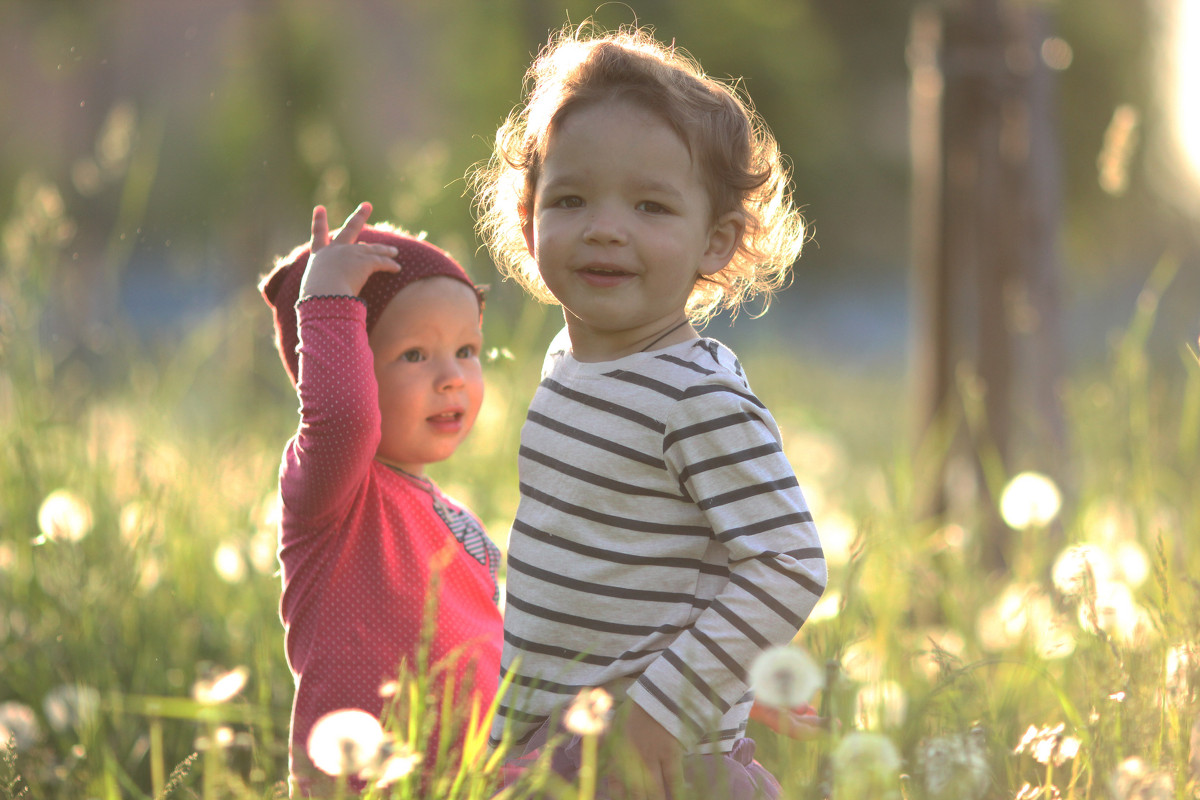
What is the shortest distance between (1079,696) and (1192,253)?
12521 mm

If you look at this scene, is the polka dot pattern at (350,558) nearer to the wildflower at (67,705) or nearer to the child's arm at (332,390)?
the child's arm at (332,390)

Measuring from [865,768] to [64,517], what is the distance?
172 cm

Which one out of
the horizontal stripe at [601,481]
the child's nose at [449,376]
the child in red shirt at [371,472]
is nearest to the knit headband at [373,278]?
the child in red shirt at [371,472]

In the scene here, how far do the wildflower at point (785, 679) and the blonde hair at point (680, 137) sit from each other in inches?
26.2

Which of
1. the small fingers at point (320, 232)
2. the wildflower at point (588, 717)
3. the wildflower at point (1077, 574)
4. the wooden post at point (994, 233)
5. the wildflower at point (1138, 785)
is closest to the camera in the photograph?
the wildflower at point (588, 717)

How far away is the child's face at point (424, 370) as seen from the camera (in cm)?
155

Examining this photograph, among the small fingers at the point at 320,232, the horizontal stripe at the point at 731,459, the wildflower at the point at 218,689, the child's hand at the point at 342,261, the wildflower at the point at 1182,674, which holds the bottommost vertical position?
the wildflower at the point at 218,689

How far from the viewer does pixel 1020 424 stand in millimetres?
3289

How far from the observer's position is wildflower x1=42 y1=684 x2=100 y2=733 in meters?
1.81

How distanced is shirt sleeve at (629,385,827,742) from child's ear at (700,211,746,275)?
0.84ft

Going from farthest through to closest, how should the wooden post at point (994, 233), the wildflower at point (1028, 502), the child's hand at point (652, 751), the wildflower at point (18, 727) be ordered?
1. the wooden post at point (994, 233)
2. the wildflower at point (1028, 502)
3. the wildflower at point (18, 727)
4. the child's hand at point (652, 751)

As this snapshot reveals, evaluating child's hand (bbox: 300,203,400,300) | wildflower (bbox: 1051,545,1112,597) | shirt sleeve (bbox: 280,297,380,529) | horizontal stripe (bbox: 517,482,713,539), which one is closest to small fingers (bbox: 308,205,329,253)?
child's hand (bbox: 300,203,400,300)

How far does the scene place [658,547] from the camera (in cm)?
131

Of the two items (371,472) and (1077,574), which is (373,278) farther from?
(1077,574)
